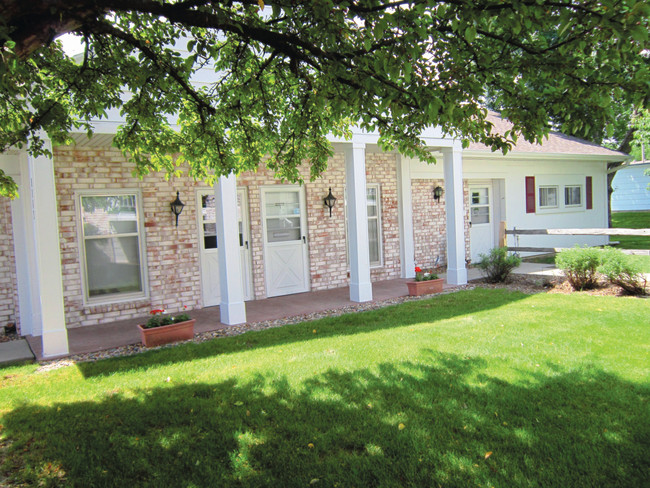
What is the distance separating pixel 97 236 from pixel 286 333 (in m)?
3.90

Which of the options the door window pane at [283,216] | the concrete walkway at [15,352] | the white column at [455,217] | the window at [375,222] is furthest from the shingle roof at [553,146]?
the concrete walkway at [15,352]

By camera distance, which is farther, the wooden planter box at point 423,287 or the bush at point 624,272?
the wooden planter box at point 423,287

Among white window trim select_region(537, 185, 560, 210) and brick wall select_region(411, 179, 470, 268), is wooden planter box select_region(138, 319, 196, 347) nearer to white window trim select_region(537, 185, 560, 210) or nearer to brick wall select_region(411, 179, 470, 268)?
brick wall select_region(411, 179, 470, 268)

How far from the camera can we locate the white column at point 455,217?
10.2m

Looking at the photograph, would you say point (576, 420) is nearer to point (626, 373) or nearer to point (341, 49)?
point (626, 373)

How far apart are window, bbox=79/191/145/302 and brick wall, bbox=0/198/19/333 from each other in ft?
3.42

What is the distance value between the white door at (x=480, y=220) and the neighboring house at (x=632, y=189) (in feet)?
60.6

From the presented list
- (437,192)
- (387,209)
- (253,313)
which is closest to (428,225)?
(437,192)

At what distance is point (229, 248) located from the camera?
294 inches

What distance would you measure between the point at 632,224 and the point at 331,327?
21774mm

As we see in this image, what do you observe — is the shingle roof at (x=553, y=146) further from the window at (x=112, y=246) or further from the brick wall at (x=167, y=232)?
the window at (x=112, y=246)

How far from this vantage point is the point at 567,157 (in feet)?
48.2

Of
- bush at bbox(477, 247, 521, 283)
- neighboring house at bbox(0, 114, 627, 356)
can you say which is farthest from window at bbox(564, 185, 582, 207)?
bush at bbox(477, 247, 521, 283)

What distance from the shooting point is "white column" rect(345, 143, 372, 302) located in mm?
8891
